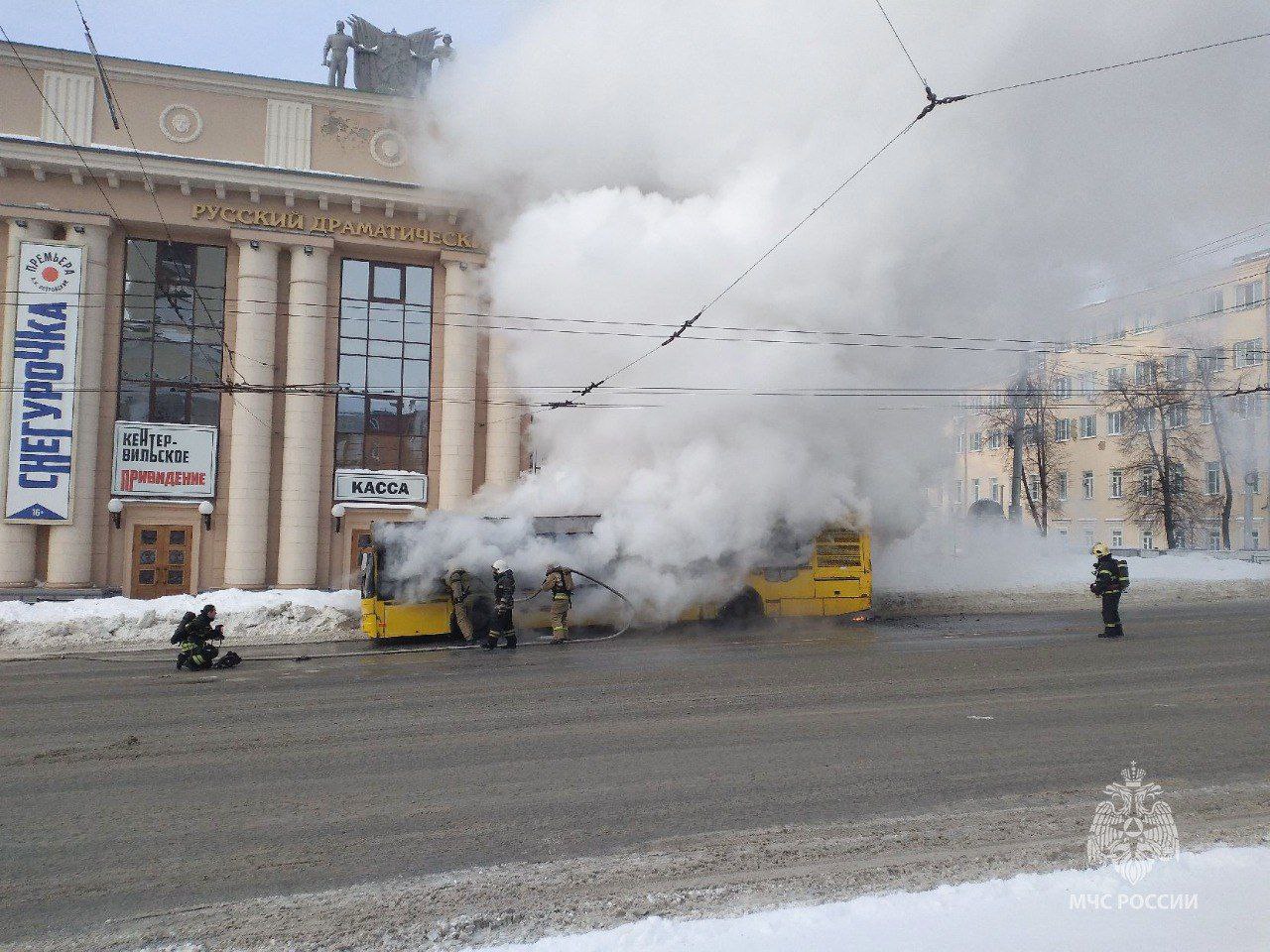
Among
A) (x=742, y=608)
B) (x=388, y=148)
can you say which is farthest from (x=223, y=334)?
(x=742, y=608)

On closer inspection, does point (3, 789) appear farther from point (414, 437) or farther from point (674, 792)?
point (414, 437)

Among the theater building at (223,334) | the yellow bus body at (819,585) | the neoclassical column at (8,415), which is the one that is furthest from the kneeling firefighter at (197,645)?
A: the neoclassical column at (8,415)

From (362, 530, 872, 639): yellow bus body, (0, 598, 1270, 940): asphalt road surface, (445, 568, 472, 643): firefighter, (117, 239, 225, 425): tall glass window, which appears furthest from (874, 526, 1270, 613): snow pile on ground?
(117, 239, 225, 425): tall glass window

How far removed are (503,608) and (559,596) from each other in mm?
954

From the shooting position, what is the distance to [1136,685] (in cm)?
888

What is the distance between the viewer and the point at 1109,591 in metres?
12.9

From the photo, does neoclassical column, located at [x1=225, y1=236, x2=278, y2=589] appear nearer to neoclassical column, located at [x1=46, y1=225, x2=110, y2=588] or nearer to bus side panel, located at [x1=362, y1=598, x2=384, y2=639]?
neoclassical column, located at [x1=46, y1=225, x2=110, y2=588]

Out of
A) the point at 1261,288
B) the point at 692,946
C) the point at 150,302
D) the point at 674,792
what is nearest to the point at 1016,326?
the point at 1261,288

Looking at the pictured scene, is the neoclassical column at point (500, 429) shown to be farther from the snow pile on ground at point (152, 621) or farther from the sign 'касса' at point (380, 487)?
the snow pile on ground at point (152, 621)

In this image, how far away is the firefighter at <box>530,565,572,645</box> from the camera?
14.0m

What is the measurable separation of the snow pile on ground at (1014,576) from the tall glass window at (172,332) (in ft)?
55.3

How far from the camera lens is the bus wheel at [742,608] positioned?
50.7 ft

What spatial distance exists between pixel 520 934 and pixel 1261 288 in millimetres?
21868

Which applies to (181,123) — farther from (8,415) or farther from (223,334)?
(8,415)
